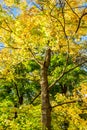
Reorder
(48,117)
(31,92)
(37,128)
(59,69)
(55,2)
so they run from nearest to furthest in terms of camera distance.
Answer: (55,2), (48,117), (37,128), (59,69), (31,92)

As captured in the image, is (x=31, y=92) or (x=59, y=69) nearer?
(x=59, y=69)

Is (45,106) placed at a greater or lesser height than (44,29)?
lesser

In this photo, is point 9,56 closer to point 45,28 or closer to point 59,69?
point 45,28

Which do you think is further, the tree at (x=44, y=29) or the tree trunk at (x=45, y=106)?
the tree trunk at (x=45, y=106)

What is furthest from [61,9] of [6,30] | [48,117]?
[48,117]

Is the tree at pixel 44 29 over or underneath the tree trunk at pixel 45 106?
over

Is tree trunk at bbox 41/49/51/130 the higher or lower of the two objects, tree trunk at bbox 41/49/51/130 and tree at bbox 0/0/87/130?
the lower

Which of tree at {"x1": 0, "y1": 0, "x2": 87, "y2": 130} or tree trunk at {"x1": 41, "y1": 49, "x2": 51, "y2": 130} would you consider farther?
tree trunk at {"x1": 41, "y1": 49, "x2": 51, "y2": 130}

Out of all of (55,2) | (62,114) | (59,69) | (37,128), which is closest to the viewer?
(55,2)

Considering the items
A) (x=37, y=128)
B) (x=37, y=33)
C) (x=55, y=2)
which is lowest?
(x=37, y=128)

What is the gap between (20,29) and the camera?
10945mm

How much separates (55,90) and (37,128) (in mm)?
14597

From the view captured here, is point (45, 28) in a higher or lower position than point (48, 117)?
higher

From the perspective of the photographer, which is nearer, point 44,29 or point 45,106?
point 44,29
